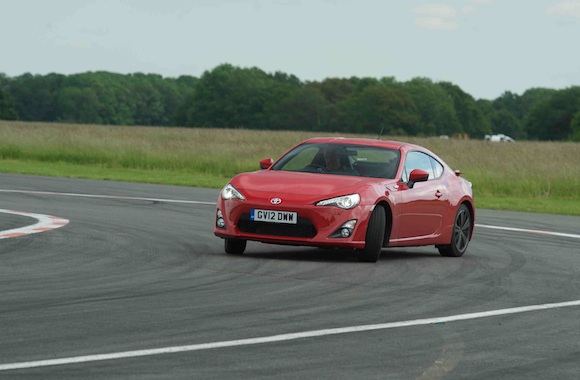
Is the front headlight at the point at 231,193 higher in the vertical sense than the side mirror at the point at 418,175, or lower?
lower

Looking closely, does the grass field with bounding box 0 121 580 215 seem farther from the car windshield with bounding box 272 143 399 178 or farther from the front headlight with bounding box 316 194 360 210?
the front headlight with bounding box 316 194 360 210

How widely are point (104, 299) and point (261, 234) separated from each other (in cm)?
357

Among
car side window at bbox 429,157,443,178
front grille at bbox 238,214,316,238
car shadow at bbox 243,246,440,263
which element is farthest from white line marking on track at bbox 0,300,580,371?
car side window at bbox 429,157,443,178

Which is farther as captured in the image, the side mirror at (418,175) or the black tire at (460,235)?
the black tire at (460,235)

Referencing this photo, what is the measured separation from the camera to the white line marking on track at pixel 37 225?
49.6 ft

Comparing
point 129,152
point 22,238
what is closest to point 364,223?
point 22,238

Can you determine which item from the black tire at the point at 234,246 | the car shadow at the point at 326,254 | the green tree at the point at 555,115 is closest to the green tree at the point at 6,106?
the green tree at the point at 555,115

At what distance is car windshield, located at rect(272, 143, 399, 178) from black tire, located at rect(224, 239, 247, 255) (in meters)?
1.16

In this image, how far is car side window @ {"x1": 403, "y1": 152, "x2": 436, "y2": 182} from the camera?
1459 centimetres

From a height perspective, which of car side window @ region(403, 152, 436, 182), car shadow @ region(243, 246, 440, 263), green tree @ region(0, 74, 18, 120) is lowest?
green tree @ region(0, 74, 18, 120)

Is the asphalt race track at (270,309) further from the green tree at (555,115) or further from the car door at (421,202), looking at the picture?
the green tree at (555,115)

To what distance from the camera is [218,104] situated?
193m

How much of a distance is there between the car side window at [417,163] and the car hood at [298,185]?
80 cm

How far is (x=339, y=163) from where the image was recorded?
14.3 meters
